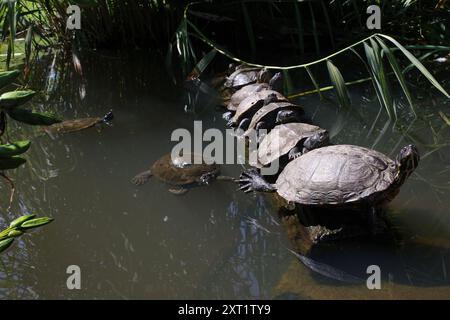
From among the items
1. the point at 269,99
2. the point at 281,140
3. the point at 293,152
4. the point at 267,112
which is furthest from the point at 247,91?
the point at 293,152

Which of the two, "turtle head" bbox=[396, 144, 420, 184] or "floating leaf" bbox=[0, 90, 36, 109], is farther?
"turtle head" bbox=[396, 144, 420, 184]

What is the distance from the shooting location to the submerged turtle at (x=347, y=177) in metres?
3.00

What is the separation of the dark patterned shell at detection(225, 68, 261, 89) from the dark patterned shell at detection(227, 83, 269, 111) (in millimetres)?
264

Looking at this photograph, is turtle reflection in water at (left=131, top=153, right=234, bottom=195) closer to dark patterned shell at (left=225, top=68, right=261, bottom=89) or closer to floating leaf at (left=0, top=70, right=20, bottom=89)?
dark patterned shell at (left=225, top=68, right=261, bottom=89)

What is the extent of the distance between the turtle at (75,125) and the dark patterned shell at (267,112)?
146cm

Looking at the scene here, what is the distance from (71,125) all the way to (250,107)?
5.92 feet

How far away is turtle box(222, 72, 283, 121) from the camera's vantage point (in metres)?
5.57

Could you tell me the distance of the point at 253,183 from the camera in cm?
374

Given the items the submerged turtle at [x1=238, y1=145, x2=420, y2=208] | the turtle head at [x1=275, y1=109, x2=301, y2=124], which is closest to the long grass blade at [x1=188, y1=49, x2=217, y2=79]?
the turtle head at [x1=275, y1=109, x2=301, y2=124]

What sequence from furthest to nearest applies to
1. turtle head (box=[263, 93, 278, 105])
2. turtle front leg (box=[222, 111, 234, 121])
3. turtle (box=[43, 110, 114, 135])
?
turtle front leg (box=[222, 111, 234, 121]) → turtle head (box=[263, 93, 278, 105]) → turtle (box=[43, 110, 114, 135])

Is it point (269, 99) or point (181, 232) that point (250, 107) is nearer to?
point (269, 99)

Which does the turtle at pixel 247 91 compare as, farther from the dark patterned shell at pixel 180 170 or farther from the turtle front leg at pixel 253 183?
the turtle front leg at pixel 253 183

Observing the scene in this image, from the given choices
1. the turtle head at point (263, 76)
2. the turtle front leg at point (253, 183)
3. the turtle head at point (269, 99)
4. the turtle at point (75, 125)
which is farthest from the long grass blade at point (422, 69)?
the turtle at point (75, 125)

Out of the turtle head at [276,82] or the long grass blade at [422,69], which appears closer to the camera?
the long grass blade at [422,69]
